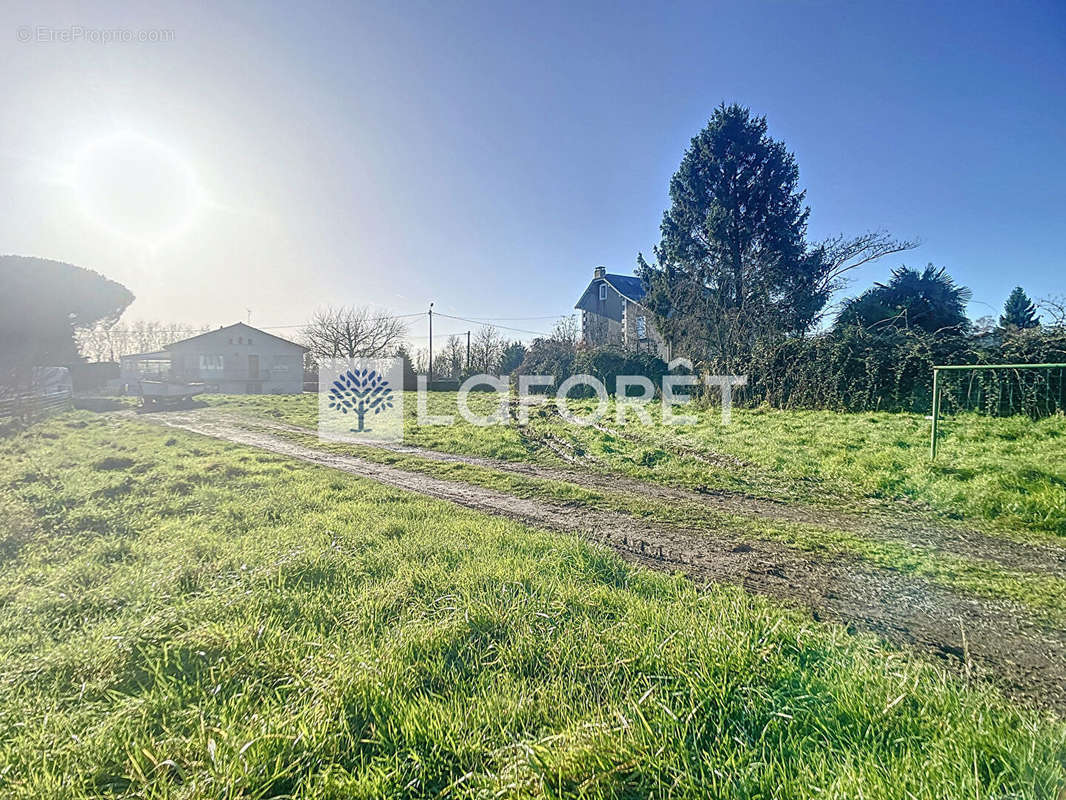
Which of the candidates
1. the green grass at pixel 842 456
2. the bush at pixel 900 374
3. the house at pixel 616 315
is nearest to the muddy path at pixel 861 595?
the green grass at pixel 842 456

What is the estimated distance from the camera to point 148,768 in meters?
1.65

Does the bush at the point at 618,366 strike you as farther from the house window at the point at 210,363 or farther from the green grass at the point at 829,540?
the house window at the point at 210,363

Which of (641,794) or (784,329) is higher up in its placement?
(784,329)

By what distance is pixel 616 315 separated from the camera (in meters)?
33.2

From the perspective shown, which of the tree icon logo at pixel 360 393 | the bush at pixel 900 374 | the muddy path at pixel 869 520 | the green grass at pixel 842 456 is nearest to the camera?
the muddy path at pixel 869 520

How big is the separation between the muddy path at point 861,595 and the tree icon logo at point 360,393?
10844 millimetres

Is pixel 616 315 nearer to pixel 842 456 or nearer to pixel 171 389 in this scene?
pixel 842 456

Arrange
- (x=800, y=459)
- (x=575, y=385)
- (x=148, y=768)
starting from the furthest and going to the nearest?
(x=575, y=385) → (x=800, y=459) → (x=148, y=768)

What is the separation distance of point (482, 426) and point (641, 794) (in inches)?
468

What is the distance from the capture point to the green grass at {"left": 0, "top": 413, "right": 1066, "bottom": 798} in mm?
1558

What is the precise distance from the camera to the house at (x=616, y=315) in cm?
2358

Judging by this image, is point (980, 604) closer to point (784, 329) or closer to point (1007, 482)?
point (1007, 482)

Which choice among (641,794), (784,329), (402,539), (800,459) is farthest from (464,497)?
(784,329)

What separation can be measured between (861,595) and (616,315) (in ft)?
102
